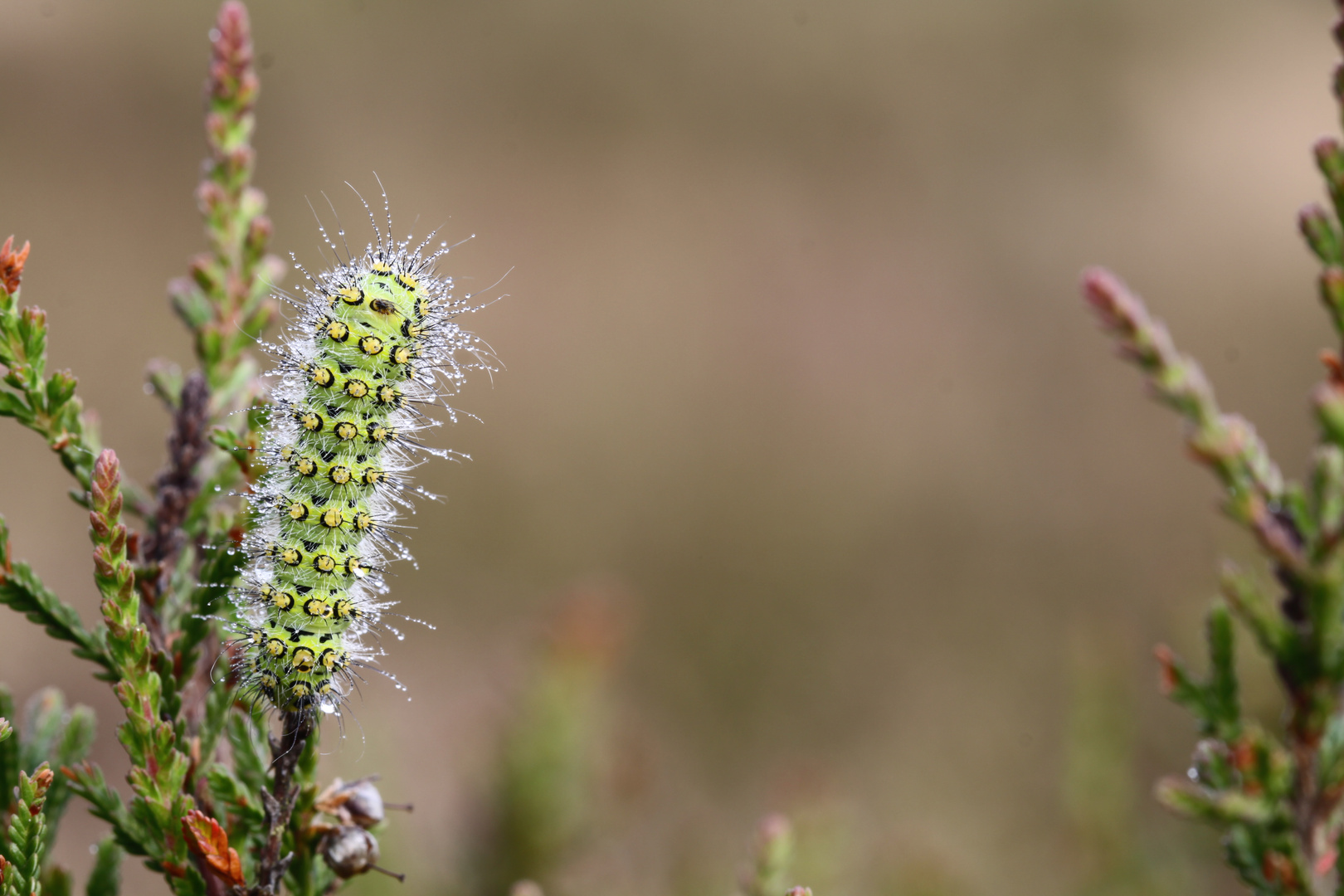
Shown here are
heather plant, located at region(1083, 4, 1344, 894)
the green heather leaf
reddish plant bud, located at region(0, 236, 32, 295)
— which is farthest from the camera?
the green heather leaf

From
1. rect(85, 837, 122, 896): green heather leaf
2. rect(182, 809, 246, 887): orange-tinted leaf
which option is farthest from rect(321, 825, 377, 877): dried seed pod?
rect(85, 837, 122, 896): green heather leaf

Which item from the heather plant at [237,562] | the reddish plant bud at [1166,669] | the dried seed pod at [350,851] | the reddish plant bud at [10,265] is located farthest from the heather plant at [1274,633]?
the reddish plant bud at [10,265]

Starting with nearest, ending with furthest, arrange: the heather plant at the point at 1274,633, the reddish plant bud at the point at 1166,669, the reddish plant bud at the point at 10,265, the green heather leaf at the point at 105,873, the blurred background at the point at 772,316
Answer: the heather plant at the point at 1274,633 < the reddish plant bud at the point at 1166,669 < the reddish plant bud at the point at 10,265 < the green heather leaf at the point at 105,873 < the blurred background at the point at 772,316

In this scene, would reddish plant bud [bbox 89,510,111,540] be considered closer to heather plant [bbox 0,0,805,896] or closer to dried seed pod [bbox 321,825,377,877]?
heather plant [bbox 0,0,805,896]

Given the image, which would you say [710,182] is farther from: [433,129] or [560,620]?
[560,620]

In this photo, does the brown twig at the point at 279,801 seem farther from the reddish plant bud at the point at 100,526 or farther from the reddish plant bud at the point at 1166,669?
the reddish plant bud at the point at 1166,669

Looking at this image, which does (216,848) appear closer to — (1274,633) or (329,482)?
(329,482)
